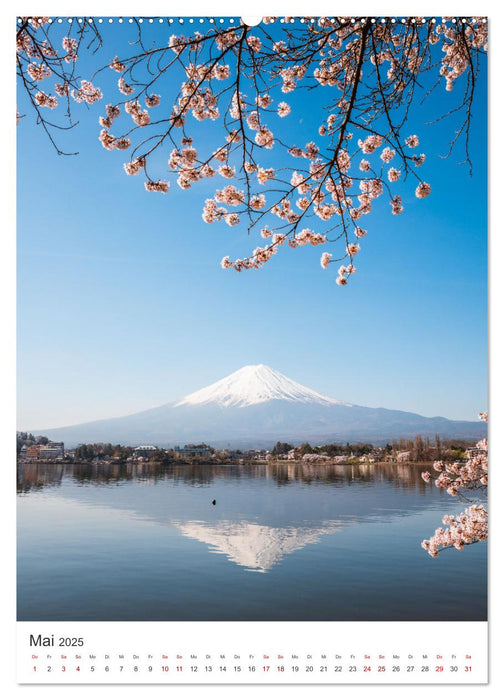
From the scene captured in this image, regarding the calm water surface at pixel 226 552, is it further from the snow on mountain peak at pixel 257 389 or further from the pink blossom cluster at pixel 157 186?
the pink blossom cluster at pixel 157 186

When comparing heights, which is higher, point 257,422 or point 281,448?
point 281,448

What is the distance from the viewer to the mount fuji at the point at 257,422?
10.3ft

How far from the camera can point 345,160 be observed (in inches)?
84.5

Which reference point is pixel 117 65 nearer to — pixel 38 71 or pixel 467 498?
pixel 38 71

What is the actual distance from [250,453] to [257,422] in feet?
11.3

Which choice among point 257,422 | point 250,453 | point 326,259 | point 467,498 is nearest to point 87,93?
point 326,259

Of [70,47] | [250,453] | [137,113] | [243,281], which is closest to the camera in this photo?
[70,47]

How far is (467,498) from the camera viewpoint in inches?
86.1

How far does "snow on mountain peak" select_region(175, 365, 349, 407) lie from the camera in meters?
5.14
